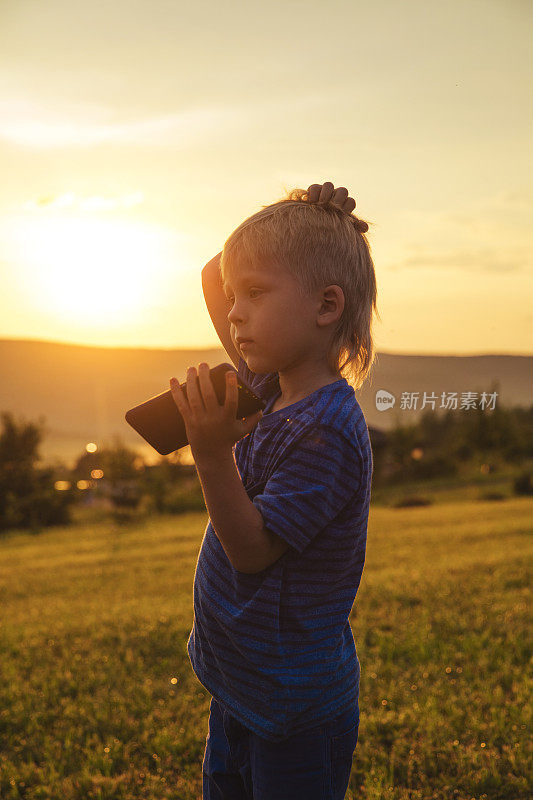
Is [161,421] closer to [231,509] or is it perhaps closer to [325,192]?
[231,509]

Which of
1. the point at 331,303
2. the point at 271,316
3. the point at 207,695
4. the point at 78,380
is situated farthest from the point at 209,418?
the point at 78,380

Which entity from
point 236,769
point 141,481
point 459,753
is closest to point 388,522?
point 459,753

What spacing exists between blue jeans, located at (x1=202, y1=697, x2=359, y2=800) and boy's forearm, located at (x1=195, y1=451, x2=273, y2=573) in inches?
22.8

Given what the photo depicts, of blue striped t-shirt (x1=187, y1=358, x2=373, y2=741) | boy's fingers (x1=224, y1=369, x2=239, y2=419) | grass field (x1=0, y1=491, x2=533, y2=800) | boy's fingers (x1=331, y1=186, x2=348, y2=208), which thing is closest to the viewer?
boy's fingers (x1=224, y1=369, x2=239, y2=419)

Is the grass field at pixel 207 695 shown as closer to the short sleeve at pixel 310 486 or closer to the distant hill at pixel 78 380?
the short sleeve at pixel 310 486

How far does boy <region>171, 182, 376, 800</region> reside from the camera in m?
1.44

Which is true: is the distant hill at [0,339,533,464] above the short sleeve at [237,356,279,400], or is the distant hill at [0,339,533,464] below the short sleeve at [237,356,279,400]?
above

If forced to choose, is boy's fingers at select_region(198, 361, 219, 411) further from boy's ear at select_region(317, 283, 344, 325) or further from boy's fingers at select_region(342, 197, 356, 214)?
boy's fingers at select_region(342, 197, 356, 214)

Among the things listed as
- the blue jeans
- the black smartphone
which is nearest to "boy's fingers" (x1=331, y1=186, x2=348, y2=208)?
the black smartphone

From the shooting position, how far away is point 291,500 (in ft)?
4.74

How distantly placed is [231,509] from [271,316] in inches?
18.5

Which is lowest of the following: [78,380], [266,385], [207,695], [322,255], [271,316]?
[207,695]

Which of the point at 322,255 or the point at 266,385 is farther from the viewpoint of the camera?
the point at 266,385

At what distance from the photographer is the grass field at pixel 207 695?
328cm
